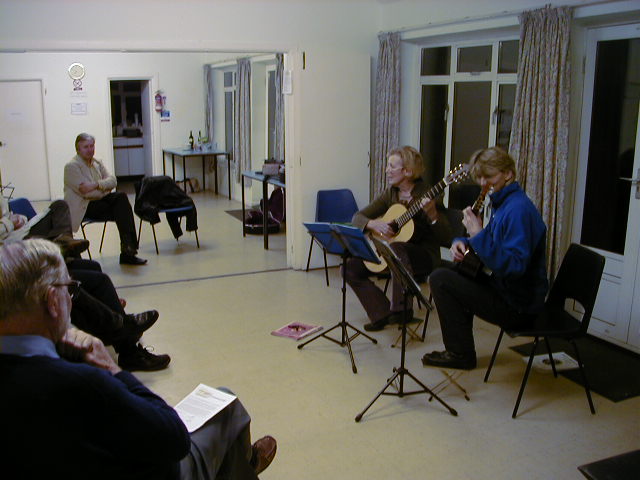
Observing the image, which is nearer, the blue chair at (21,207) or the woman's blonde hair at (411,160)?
the woman's blonde hair at (411,160)

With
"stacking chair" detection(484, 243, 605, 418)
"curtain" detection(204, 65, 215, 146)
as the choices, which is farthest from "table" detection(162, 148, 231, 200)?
"stacking chair" detection(484, 243, 605, 418)

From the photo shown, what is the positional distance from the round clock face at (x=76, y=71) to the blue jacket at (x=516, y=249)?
7.28 m

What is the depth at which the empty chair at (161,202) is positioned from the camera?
611 centimetres

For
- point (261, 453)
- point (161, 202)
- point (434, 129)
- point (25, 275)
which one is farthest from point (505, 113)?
point (25, 275)

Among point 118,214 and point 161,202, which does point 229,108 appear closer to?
point 161,202

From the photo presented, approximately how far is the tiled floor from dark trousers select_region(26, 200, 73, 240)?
736mm

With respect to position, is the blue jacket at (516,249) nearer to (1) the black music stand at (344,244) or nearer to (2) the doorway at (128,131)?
(1) the black music stand at (344,244)

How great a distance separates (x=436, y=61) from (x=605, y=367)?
2.99 m

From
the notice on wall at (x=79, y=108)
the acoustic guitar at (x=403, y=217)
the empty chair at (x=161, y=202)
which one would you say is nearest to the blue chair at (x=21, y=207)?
the empty chair at (x=161, y=202)

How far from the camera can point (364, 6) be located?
556 cm

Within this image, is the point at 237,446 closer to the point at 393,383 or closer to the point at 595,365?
the point at 393,383

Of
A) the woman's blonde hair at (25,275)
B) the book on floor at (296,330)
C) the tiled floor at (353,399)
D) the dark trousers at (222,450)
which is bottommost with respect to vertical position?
the tiled floor at (353,399)

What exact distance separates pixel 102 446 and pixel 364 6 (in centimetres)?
481

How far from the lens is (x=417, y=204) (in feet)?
13.1
